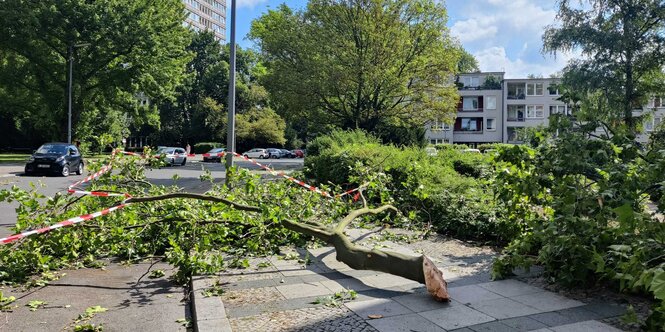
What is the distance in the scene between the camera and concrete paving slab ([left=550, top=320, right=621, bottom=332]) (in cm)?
391

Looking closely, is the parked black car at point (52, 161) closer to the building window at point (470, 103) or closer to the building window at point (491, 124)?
the building window at point (470, 103)

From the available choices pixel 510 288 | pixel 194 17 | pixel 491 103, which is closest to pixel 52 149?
pixel 510 288

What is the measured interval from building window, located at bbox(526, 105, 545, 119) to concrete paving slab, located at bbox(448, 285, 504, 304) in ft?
205

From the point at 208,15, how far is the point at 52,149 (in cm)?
10749

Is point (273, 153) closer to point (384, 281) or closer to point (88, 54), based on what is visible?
point (88, 54)

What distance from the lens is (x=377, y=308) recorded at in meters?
4.50

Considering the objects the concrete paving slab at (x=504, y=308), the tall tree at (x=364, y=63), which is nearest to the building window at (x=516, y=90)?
the tall tree at (x=364, y=63)

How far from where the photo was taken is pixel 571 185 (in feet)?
18.2

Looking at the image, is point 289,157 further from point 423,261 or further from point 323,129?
point 423,261

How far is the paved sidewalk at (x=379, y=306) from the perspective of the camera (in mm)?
4086

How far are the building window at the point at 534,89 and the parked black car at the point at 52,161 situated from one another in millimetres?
55098

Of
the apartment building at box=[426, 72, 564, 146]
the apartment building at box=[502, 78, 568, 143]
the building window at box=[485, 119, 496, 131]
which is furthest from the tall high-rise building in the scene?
the apartment building at box=[502, 78, 568, 143]

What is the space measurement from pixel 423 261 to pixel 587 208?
1.82 metres

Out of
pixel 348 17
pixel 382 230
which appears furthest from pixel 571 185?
pixel 348 17
